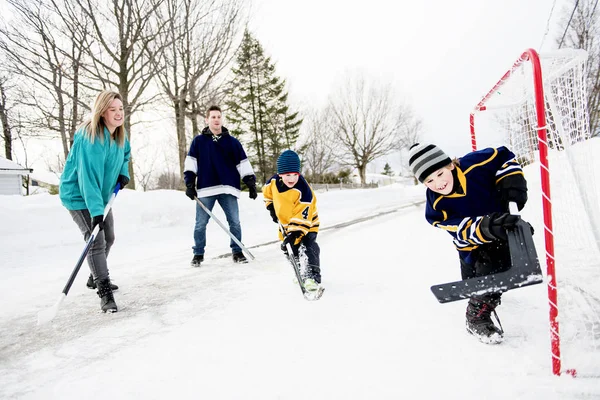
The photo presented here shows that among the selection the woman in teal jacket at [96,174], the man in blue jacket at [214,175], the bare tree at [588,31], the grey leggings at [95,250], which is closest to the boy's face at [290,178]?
the man in blue jacket at [214,175]

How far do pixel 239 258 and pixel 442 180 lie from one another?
288cm

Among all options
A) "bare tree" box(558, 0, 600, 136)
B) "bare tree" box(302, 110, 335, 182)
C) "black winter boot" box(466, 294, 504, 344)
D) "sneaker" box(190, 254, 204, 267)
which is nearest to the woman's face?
"sneaker" box(190, 254, 204, 267)

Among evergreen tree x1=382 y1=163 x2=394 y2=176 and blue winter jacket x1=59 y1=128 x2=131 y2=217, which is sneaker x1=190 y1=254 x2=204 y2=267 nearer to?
blue winter jacket x1=59 y1=128 x2=131 y2=217

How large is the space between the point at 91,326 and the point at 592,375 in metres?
2.95

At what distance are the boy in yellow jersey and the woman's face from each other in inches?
55.7

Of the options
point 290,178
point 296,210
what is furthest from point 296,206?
point 290,178

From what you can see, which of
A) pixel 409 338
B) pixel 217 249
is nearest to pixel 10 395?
pixel 409 338

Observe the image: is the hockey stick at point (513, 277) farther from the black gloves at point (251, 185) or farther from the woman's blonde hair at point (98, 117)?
the black gloves at point (251, 185)

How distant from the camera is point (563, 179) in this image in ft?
8.09

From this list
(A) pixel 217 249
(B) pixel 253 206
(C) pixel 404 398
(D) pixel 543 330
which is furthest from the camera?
(B) pixel 253 206

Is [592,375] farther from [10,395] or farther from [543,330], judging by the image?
[10,395]

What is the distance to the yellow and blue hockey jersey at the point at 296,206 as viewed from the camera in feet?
10.3

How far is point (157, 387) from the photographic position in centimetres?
167

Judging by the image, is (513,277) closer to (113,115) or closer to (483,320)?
(483,320)
